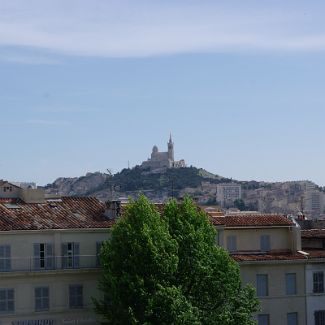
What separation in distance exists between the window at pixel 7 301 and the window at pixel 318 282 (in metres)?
21.9

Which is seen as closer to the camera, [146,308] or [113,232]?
[146,308]

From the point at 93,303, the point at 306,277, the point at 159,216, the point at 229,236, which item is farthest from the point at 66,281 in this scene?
the point at 306,277

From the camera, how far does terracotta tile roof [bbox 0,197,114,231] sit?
5868cm

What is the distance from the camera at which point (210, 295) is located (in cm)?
5641

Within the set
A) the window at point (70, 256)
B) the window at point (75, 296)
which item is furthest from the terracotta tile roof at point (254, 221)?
the window at point (75, 296)

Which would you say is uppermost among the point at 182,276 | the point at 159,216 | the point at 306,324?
the point at 159,216

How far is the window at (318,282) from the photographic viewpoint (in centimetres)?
6750

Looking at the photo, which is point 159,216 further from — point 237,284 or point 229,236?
point 229,236

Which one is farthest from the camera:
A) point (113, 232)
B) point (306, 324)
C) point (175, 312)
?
point (306, 324)

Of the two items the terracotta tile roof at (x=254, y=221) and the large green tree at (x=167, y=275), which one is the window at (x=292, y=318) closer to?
the terracotta tile roof at (x=254, y=221)

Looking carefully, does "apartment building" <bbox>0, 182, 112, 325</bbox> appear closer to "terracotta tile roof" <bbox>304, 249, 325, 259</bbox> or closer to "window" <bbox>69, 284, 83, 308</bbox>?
"window" <bbox>69, 284, 83, 308</bbox>

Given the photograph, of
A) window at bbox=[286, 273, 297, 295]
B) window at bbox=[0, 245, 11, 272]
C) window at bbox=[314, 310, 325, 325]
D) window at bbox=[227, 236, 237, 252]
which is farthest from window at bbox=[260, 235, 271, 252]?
window at bbox=[0, 245, 11, 272]

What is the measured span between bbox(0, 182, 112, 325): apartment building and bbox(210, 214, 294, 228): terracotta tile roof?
962 centimetres

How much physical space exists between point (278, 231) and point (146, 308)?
693 inches
